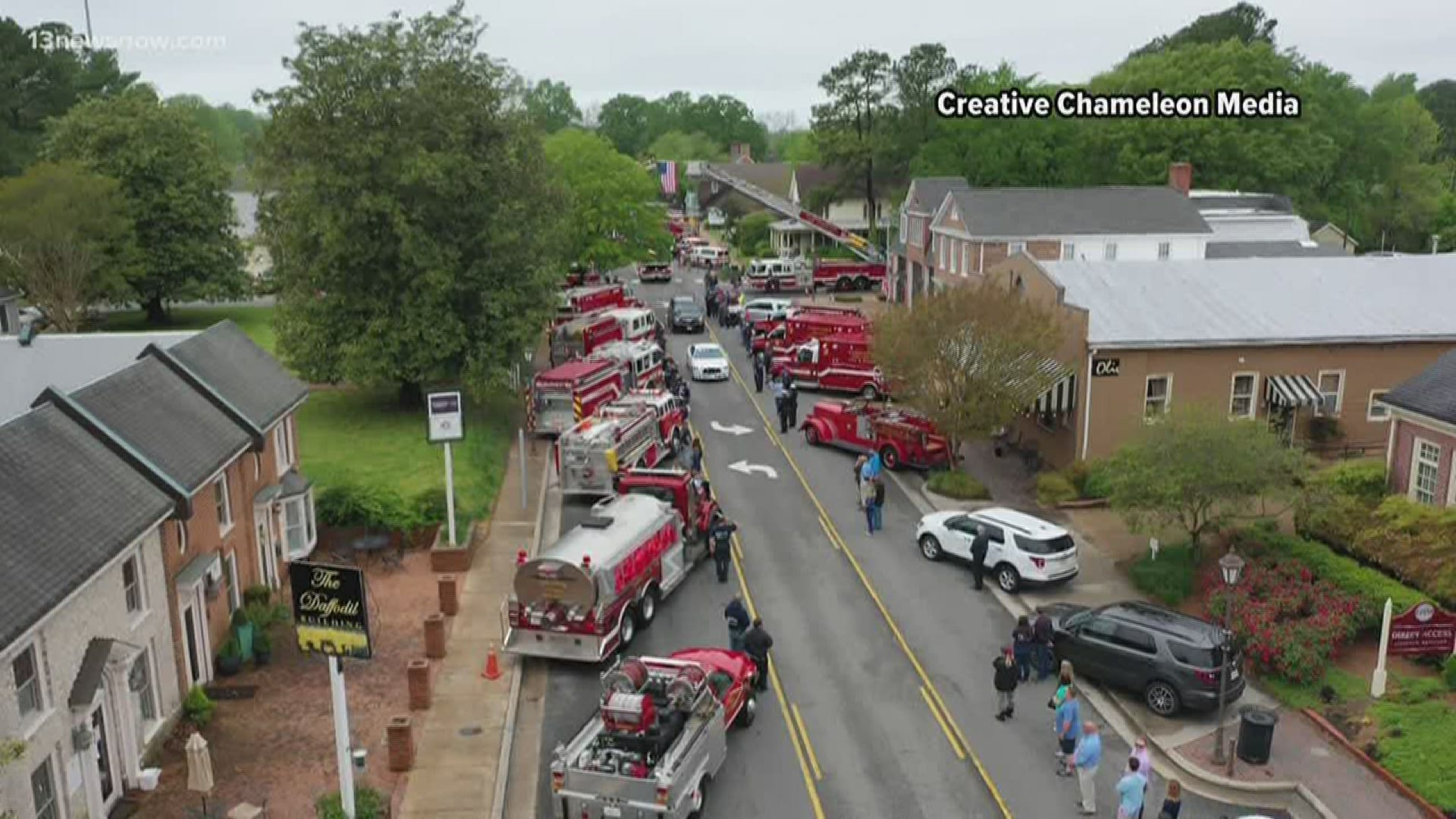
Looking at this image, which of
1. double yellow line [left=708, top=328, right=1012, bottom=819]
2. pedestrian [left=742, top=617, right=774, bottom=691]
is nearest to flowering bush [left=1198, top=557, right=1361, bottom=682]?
double yellow line [left=708, top=328, right=1012, bottom=819]

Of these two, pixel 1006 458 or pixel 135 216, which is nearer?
pixel 1006 458

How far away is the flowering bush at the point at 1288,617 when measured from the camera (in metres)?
20.4

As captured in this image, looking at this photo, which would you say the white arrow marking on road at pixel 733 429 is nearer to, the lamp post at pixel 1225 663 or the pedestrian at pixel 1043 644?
the pedestrian at pixel 1043 644

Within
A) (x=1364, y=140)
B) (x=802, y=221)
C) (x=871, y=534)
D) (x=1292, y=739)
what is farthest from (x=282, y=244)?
(x=1364, y=140)

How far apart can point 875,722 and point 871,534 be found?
10.3m

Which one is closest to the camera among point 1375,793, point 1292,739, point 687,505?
point 1375,793

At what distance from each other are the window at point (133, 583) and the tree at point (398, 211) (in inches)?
778

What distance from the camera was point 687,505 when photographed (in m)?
27.4

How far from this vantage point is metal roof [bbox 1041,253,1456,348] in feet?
111

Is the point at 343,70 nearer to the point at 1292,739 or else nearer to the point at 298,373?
the point at 298,373

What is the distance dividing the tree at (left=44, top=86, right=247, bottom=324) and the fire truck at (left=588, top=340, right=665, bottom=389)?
25.6 metres

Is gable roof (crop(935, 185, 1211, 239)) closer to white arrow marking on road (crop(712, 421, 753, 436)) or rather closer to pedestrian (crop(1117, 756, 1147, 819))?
white arrow marking on road (crop(712, 421, 753, 436))

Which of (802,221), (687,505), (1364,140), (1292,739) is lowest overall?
(1292,739)

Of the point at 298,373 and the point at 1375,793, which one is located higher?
the point at 298,373
